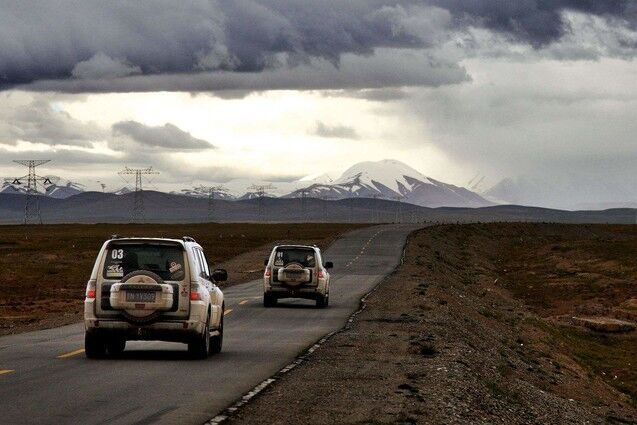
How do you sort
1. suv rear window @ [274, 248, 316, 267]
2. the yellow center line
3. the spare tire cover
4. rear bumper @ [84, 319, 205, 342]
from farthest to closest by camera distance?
suv rear window @ [274, 248, 316, 267]
the yellow center line
rear bumper @ [84, 319, 205, 342]
the spare tire cover

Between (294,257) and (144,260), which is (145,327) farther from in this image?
(294,257)

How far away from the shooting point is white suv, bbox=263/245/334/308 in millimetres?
40438

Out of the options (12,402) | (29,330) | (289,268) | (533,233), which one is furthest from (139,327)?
(533,233)

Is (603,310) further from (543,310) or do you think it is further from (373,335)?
(373,335)

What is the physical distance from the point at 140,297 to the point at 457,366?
229 inches

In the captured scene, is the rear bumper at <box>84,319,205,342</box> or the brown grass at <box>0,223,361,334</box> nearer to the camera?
the rear bumper at <box>84,319,205,342</box>

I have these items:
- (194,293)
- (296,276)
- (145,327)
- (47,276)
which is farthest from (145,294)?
(47,276)

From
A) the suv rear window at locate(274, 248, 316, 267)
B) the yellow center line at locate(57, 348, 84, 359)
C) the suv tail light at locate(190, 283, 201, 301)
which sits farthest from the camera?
the suv rear window at locate(274, 248, 316, 267)

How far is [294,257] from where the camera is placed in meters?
41.4

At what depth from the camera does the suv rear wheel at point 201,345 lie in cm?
2156

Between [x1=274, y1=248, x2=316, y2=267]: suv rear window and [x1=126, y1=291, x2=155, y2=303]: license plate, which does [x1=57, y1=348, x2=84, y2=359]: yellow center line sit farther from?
[x1=274, y1=248, x2=316, y2=267]: suv rear window

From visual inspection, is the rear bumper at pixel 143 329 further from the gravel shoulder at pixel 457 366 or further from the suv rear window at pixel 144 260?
the gravel shoulder at pixel 457 366

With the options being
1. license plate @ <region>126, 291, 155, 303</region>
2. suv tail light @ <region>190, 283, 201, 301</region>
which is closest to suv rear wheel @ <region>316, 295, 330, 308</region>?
suv tail light @ <region>190, 283, 201, 301</region>

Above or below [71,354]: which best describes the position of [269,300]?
below
